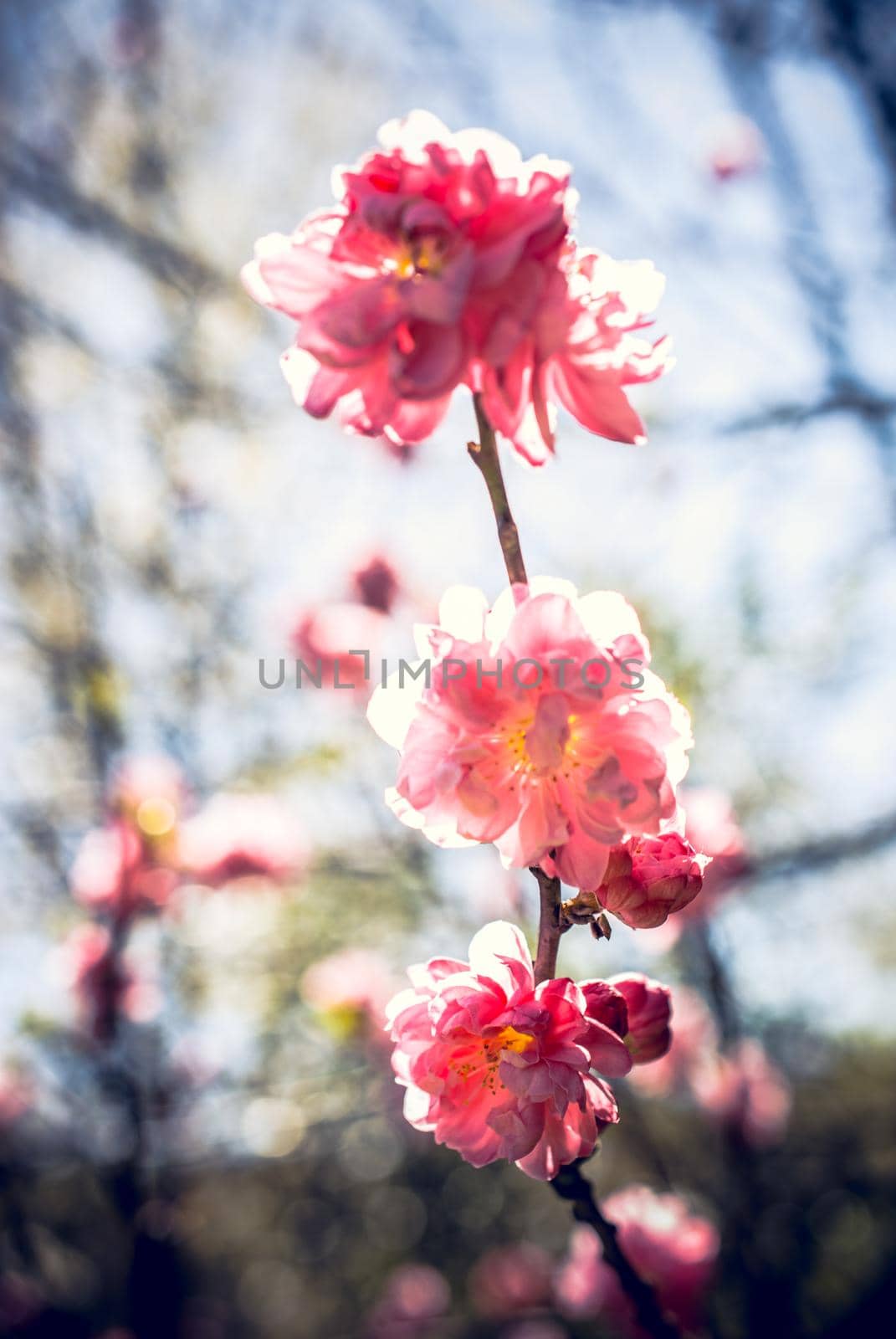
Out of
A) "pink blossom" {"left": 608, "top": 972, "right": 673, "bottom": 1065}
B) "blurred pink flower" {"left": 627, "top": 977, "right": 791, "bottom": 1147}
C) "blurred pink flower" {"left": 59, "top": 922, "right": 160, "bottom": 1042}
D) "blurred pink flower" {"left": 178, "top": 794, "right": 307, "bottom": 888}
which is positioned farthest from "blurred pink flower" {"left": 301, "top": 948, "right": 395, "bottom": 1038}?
"pink blossom" {"left": 608, "top": 972, "right": 673, "bottom": 1065}

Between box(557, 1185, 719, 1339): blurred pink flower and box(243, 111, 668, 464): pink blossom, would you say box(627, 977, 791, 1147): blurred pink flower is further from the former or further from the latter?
box(243, 111, 668, 464): pink blossom

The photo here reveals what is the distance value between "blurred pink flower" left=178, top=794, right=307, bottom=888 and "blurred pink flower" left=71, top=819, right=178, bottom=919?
13cm

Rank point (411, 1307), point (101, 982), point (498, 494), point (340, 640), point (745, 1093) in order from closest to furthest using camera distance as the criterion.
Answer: point (498, 494), point (101, 982), point (745, 1093), point (340, 640), point (411, 1307)

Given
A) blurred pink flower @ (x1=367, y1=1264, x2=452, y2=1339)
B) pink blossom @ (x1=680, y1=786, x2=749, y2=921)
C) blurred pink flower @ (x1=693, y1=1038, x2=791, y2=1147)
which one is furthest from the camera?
blurred pink flower @ (x1=367, y1=1264, x2=452, y2=1339)

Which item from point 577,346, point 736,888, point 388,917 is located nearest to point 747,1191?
point 736,888

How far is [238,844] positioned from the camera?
2.92 metres

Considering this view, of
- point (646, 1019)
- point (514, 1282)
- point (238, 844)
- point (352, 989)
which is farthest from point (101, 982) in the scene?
point (514, 1282)

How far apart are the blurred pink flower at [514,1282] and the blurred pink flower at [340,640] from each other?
2.67 metres

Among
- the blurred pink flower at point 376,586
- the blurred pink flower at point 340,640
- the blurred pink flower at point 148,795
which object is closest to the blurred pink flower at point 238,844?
the blurred pink flower at point 148,795

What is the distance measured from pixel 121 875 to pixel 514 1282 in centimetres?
268

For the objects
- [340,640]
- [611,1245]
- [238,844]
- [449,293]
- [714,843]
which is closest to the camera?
[449,293]

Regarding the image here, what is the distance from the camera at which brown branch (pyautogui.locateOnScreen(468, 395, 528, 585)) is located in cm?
79

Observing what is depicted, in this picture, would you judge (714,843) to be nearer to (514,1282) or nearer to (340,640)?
(340,640)

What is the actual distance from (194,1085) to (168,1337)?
0.73 meters
